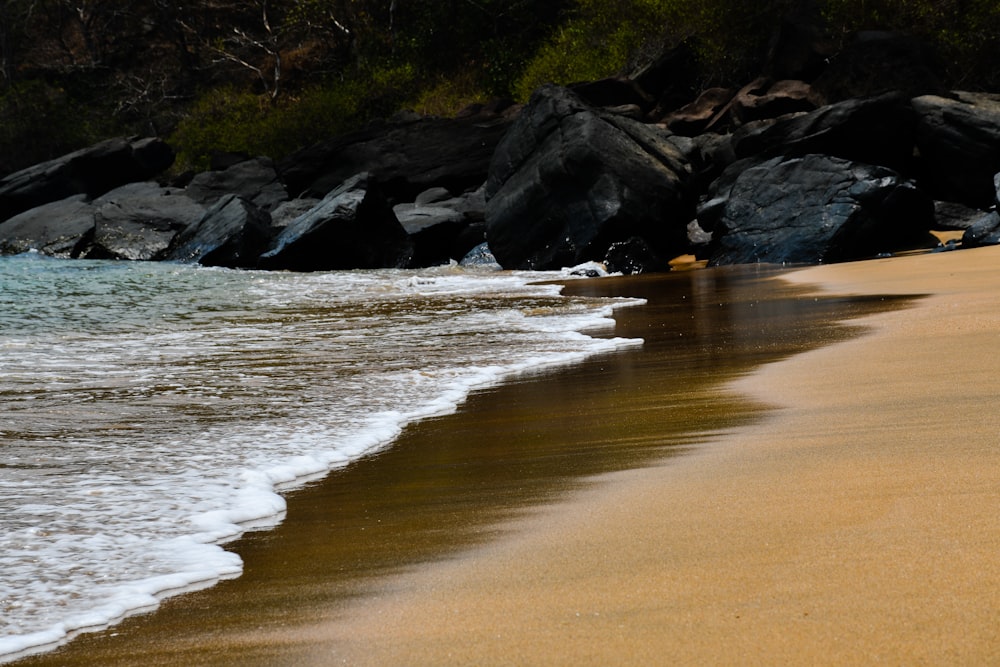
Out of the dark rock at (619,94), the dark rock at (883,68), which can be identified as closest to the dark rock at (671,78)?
the dark rock at (619,94)

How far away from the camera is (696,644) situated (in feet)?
5.83

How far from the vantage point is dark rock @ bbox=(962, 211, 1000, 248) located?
13.1 m

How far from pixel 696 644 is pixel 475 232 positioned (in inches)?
702

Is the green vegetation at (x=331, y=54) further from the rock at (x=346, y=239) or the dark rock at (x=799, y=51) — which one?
the rock at (x=346, y=239)

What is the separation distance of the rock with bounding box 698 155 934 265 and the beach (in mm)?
9885

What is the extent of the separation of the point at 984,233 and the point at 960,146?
323 cm

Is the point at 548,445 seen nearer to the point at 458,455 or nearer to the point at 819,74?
Result: the point at 458,455

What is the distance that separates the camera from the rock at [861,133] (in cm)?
1603

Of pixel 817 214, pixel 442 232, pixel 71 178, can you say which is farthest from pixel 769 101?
pixel 71 178

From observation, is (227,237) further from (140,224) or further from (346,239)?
(140,224)

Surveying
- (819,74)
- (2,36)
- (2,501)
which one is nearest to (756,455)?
(2,501)

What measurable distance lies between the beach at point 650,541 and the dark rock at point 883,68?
51.2ft

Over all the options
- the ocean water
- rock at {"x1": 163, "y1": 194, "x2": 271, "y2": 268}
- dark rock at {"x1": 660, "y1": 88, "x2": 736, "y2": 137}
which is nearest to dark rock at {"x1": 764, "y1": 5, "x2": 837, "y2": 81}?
dark rock at {"x1": 660, "y1": 88, "x2": 736, "y2": 137}

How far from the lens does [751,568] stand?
83.7 inches
